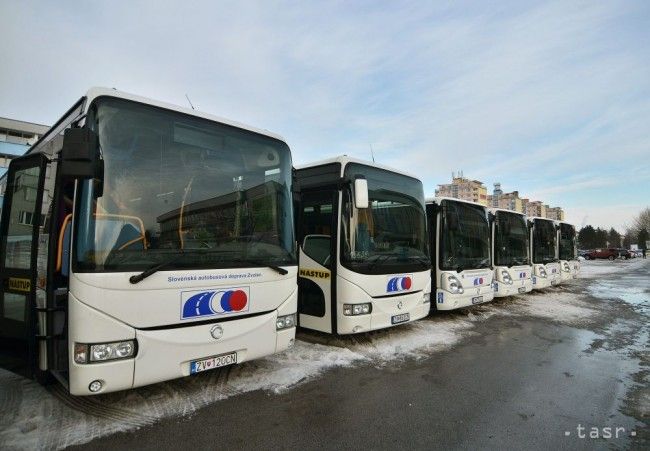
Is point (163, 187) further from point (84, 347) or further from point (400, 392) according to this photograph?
point (400, 392)

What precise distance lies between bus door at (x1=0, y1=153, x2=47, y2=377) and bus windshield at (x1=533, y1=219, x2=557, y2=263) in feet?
44.9

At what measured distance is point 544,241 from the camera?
1377cm

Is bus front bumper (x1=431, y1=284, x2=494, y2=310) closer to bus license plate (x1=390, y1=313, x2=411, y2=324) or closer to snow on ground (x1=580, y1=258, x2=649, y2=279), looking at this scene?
bus license plate (x1=390, y1=313, x2=411, y2=324)

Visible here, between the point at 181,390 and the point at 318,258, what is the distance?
108 inches

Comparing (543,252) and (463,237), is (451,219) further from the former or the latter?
(543,252)

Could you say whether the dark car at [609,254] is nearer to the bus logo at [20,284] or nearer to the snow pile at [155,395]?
the snow pile at [155,395]

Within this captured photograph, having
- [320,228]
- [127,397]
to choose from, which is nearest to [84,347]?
[127,397]

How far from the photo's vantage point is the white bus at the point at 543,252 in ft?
42.8

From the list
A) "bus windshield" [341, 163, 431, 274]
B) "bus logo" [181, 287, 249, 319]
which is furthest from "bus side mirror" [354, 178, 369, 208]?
"bus logo" [181, 287, 249, 319]

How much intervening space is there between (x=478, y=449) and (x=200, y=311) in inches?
107

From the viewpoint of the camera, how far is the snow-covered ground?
3300 millimetres

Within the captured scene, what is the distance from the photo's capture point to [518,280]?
11.0 m

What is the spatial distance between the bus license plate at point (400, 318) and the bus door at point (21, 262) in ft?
15.2

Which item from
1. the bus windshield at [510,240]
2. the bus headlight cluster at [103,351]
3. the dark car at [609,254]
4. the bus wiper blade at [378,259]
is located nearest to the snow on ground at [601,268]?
the bus windshield at [510,240]
